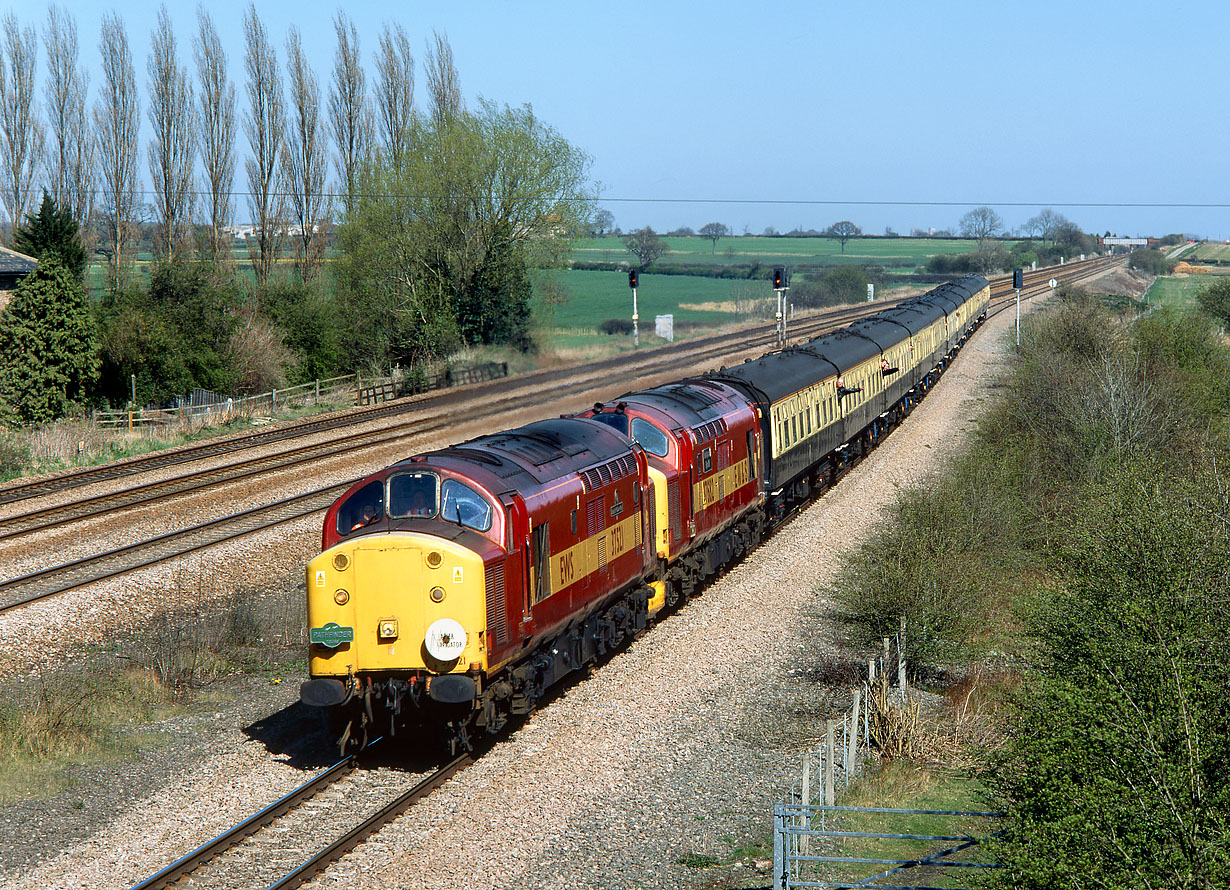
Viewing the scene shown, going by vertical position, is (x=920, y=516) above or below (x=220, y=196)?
below

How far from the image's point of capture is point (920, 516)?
73.0 feet

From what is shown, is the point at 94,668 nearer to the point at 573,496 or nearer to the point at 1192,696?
the point at 573,496

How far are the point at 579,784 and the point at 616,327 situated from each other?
72439 millimetres

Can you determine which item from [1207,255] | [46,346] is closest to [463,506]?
[46,346]

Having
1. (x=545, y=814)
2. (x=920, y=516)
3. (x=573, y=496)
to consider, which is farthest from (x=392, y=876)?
(x=920, y=516)

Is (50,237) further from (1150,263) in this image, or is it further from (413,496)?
(1150,263)

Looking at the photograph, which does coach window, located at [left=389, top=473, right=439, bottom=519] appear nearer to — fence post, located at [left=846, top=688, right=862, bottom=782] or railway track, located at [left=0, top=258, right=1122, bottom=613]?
fence post, located at [left=846, top=688, right=862, bottom=782]

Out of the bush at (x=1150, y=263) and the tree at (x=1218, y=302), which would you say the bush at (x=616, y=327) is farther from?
the bush at (x=1150, y=263)

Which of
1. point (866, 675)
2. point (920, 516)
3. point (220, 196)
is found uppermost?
point (220, 196)

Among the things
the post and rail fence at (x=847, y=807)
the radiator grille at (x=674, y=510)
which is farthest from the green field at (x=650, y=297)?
the post and rail fence at (x=847, y=807)

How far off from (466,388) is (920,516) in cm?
3301

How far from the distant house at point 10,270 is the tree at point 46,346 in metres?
2.13

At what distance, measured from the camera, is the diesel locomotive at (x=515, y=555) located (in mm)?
13383

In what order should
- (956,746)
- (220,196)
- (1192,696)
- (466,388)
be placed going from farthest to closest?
(220,196) → (466,388) → (956,746) → (1192,696)
